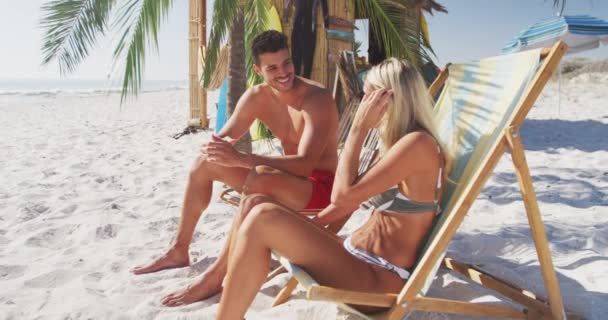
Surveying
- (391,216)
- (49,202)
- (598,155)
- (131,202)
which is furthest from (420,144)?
(598,155)

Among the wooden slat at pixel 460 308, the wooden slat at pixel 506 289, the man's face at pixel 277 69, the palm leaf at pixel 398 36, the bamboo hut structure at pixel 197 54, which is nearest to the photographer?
the wooden slat at pixel 460 308

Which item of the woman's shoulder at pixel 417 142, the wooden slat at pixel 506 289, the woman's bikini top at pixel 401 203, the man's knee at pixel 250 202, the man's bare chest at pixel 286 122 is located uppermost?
the woman's shoulder at pixel 417 142

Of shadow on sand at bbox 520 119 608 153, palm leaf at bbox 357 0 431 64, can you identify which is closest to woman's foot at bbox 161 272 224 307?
palm leaf at bbox 357 0 431 64

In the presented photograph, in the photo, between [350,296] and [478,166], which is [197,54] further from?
[350,296]

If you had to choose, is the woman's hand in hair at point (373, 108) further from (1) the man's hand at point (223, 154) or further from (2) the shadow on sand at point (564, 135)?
(2) the shadow on sand at point (564, 135)

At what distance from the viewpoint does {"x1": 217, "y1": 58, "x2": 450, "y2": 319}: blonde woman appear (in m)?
1.74

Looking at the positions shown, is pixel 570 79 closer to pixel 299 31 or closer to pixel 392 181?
pixel 299 31

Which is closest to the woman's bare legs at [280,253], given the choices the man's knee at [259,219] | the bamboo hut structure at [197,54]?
the man's knee at [259,219]

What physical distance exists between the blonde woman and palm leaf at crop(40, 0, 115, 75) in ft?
10.6

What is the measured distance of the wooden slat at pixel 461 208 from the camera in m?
1.63

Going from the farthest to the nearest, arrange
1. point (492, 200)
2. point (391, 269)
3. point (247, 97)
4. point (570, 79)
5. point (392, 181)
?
point (570, 79) < point (492, 200) < point (247, 97) < point (391, 269) < point (392, 181)

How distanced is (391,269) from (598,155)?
4970mm

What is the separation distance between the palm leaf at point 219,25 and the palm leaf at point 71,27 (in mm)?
902

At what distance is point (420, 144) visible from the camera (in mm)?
1741
